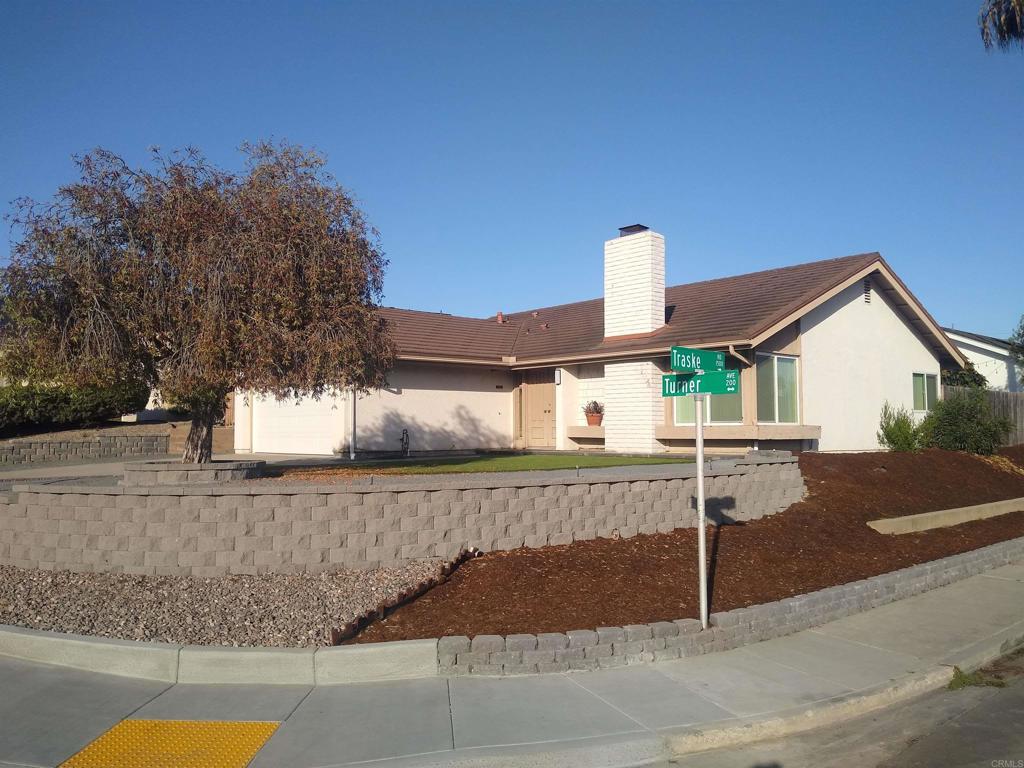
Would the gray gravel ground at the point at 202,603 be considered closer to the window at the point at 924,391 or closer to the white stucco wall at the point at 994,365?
the window at the point at 924,391

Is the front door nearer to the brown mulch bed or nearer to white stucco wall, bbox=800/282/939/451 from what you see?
white stucco wall, bbox=800/282/939/451

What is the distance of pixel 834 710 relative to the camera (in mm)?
5953

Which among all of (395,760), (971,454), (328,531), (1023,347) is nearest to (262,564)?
(328,531)

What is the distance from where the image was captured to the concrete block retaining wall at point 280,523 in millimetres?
8930

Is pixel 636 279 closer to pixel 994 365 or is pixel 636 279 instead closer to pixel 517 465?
pixel 517 465

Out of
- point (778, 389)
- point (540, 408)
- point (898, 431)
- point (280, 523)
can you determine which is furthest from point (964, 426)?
point (280, 523)

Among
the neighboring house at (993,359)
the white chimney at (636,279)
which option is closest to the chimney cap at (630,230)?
the white chimney at (636,279)

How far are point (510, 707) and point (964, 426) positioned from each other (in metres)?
18.0

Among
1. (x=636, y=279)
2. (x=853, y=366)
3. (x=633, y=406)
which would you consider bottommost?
(x=633, y=406)

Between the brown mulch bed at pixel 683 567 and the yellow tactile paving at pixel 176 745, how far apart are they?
5.13ft

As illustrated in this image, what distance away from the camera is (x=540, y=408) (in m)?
22.8

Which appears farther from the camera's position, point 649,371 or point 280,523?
point 649,371

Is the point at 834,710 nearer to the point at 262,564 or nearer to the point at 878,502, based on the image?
the point at 262,564

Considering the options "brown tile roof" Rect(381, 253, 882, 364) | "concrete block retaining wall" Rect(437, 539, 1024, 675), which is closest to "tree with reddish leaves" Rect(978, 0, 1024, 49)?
"brown tile roof" Rect(381, 253, 882, 364)
